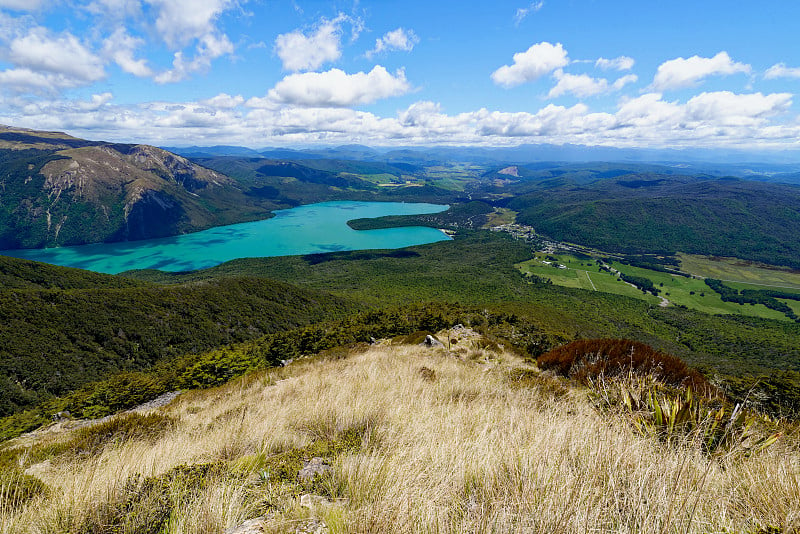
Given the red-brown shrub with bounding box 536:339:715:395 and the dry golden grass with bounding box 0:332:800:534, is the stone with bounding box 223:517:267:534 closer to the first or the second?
the dry golden grass with bounding box 0:332:800:534

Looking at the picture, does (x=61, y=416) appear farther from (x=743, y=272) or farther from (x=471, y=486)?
(x=743, y=272)

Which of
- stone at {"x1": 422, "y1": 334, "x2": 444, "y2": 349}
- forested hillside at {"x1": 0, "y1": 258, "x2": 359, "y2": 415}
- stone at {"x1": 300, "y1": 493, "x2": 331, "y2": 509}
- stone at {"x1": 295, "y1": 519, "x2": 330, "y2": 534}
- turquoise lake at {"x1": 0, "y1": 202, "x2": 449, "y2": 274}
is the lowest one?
turquoise lake at {"x1": 0, "y1": 202, "x2": 449, "y2": 274}

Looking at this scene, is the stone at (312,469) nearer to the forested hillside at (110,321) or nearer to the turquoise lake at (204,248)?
the forested hillside at (110,321)

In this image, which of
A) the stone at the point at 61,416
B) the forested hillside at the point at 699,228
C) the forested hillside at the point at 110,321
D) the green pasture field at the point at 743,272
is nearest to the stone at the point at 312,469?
the stone at the point at 61,416

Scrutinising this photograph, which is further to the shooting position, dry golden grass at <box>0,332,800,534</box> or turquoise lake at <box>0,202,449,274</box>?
turquoise lake at <box>0,202,449,274</box>

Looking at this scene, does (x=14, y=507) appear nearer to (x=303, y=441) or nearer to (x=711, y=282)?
(x=303, y=441)

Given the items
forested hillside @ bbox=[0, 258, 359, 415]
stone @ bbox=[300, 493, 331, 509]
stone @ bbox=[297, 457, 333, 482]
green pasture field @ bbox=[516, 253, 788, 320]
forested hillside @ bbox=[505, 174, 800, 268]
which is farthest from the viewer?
forested hillside @ bbox=[505, 174, 800, 268]

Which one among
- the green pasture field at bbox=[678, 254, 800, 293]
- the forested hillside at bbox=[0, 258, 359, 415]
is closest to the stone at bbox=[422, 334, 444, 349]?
the forested hillside at bbox=[0, 258, 359, 415]
